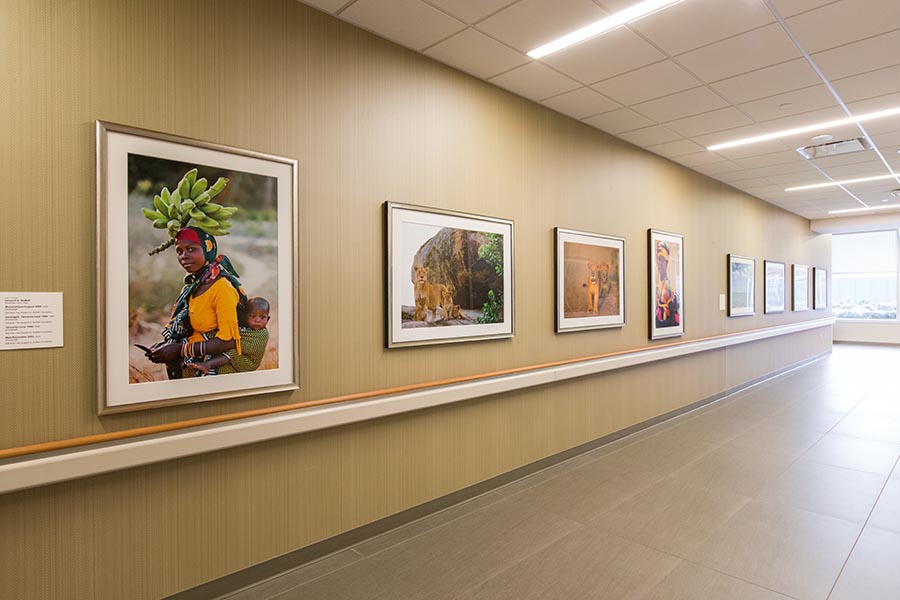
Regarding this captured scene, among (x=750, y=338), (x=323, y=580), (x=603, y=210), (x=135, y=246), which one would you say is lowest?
(x=323, y=580)

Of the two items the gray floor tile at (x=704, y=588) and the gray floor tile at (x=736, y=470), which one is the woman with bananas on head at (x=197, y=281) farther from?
the gray floor tile at (x=736, y=470)

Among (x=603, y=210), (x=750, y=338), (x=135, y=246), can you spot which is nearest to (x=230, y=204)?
(x=135, y=246)

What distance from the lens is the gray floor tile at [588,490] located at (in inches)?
145

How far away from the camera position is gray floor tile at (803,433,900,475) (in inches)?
179

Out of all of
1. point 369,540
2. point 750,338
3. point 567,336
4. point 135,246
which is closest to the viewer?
point 135,246

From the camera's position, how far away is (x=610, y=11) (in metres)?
2.96

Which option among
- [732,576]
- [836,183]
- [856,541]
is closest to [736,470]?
[856,541]

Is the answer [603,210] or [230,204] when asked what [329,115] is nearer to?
[230,204]

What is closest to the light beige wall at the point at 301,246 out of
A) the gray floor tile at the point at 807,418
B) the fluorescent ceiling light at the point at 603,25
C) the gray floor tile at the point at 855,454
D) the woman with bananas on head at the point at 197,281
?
the woman with bananas on head at the point at 197,281

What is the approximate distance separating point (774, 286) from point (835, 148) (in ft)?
13.8

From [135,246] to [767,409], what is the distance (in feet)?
24.0

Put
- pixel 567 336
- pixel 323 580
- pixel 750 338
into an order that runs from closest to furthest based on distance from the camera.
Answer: pixel 323 580
pixel 567 336
pixel 750 338

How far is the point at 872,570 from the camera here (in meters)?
2.84

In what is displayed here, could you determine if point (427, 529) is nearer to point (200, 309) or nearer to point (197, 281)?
point (200, 309)
